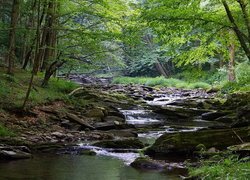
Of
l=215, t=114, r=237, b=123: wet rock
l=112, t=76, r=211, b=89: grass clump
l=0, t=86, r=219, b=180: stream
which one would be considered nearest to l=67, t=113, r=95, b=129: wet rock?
l=0, t=86, r=219, b=180: stream

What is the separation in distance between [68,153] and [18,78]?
8.23m

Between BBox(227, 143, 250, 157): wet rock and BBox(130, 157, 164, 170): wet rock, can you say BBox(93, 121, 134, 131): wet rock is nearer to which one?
BBox(130, 157, 164, 170): wet rock

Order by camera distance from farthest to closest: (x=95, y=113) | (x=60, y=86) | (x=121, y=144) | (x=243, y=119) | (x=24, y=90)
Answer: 1. (x=60, y=86)
2. (x=95, y=113)
3. (x=24, y=90)
4. (x=243, y=119)
5. (x=121, y=144)

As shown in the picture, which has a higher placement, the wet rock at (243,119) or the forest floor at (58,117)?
the wet rock at (243,119)

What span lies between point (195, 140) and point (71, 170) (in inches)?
135

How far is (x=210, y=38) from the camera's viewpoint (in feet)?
36.4

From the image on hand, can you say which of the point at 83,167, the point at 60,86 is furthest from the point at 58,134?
the point at 60,86

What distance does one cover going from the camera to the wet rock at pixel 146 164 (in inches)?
331

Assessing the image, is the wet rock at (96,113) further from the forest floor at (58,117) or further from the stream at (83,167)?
the stream at (83,167)

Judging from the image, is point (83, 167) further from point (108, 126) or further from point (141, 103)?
point (141, 103)

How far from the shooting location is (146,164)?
854cm

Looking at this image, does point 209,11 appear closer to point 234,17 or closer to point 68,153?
point 234,17

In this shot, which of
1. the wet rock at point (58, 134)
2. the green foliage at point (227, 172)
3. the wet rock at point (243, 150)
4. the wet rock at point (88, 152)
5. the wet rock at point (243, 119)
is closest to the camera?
the green foliage at point (227, 172)

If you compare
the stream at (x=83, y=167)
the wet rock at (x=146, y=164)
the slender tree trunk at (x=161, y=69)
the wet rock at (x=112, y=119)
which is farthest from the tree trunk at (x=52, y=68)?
the slender tree trunk at (x=161, y=69)
